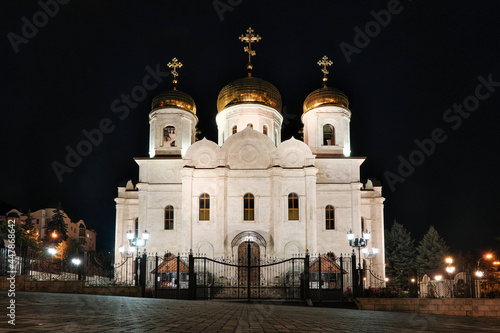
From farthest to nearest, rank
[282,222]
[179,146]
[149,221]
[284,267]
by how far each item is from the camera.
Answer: [179,146] → [149,221] → [282,222] → [284,267]

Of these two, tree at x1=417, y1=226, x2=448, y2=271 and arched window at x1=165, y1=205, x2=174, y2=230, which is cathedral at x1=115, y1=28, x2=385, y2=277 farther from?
tree at x1=417, y1=226, x2=448, y2=271

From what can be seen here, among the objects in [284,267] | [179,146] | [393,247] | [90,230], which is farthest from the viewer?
Answer: [90,230]

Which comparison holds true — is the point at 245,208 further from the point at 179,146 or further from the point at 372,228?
the point at 372,228

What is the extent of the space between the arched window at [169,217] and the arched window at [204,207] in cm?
291

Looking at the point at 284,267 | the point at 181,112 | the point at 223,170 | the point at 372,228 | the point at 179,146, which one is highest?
the point at 181,112

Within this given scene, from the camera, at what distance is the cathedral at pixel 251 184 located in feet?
96.2

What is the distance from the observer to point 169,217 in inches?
1258

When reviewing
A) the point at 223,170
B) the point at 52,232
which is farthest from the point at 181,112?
the point at 52,232

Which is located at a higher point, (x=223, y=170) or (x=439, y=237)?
(x=223, y=170)

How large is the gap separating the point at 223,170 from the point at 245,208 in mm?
2648

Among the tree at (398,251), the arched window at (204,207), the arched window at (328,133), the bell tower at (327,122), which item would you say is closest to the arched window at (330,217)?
the bell tower at (327,122)

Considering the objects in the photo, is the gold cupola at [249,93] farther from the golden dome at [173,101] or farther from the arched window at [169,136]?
the arched window at [169,136]

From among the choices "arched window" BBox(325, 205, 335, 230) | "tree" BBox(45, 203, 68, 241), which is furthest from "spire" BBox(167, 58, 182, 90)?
"tree" BBox(45, 203, 68, 241)

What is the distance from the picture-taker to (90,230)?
3652 inches
